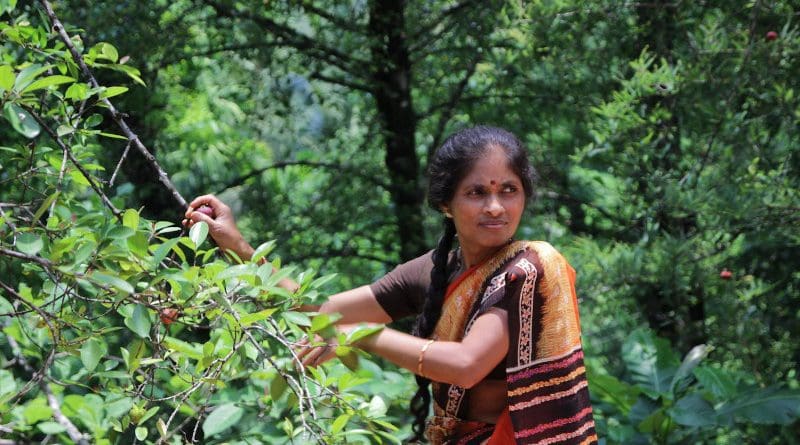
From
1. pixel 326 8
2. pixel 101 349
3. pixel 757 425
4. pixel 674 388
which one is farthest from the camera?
pixel 326 8

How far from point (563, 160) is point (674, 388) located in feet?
4.21

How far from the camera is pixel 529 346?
78.8 inches

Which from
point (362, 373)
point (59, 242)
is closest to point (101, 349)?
point (59, 242)

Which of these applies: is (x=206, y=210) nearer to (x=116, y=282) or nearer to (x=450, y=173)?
(x=450, y=173)

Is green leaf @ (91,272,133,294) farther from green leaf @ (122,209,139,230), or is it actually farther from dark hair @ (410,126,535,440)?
dark hair @ (410,126,535,440)

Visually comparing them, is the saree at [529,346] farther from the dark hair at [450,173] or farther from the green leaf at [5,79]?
the green leaf at [5,79]

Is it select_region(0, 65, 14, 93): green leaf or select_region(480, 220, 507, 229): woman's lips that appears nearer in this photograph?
select_region(0, 65, 14, 93): green leaf

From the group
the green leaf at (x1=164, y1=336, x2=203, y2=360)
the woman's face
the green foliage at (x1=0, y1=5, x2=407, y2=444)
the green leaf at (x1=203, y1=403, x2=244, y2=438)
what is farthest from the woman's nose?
the green leaf at (x1=203, y1=403, x2=244, y2=438)

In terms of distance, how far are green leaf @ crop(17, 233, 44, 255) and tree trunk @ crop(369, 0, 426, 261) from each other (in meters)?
3.10

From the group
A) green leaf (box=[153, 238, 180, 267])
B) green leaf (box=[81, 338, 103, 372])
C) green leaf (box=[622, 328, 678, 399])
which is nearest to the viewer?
green leaf (box=[153, 238, 180, 267])

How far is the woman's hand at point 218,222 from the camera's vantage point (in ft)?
7.05

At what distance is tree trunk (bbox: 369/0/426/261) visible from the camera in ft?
15.0

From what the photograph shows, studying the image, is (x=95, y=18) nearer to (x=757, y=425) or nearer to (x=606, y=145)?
(x=606, y=145)

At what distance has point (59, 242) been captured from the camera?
5.08 feet
